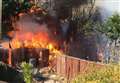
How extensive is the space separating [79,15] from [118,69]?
27.0m

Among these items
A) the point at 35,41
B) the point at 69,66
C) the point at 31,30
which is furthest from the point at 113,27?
the point at 31,30

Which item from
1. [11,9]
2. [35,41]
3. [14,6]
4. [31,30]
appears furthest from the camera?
[31,30]

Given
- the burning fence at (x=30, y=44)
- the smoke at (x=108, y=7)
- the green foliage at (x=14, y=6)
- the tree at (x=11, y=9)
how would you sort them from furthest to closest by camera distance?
1. the smoke at (x=108, y=7)
2. the tree at (x=11, y=9)
3. the green foliage at (x=14, y=6)
4. the burning fence at (x=30, y=44)

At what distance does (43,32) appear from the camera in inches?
1570

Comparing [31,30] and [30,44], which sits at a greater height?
[31,30]

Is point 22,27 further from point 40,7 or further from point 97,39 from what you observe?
point 97,39

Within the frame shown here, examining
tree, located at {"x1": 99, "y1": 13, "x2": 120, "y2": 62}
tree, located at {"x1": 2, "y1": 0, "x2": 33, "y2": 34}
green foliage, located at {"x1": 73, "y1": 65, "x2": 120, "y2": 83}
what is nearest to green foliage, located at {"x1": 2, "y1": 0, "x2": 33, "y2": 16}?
tree, located at {"x1": 2, "y1": 0, "x2": 33, "y2": 34}

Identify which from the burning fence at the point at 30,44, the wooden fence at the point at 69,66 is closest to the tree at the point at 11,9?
the burning fence at the point at 30,44

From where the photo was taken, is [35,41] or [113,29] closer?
[113,29]

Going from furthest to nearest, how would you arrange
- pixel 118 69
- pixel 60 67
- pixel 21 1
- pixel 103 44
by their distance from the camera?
pixel 103 44 < pixel 21 1 < pixel 60 67 < pixel 118 69

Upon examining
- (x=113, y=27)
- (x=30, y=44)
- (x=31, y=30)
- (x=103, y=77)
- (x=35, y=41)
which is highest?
(x=103, y=77)

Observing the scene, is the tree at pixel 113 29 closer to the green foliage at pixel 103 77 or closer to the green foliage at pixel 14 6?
the green foliage at pixel 14 6

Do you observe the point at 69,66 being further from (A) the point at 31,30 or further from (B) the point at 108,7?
(A) the point at 31,30

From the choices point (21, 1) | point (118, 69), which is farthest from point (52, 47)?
point (118, 69)
